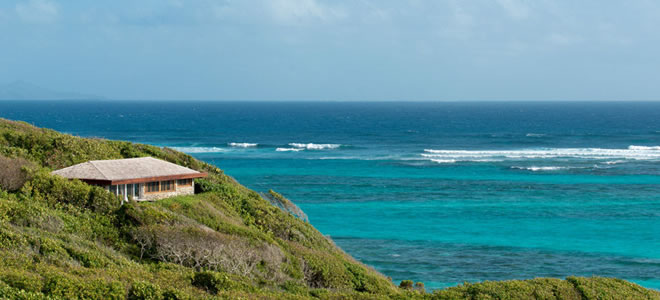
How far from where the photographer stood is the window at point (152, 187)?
23.9 meters

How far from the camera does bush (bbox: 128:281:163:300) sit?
1263cm

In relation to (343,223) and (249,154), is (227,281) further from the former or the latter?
(249,154)

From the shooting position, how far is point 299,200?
46.9m

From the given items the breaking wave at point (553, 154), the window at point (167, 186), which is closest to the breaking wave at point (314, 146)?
the breaking wave at point (553, 154)

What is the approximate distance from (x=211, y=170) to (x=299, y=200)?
15.4m

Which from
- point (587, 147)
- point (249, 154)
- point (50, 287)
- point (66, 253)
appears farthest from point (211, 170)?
point (587, 147)

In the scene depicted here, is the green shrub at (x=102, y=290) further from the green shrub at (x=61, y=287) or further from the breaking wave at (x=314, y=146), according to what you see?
the breaking wave at (x=314, y=146)

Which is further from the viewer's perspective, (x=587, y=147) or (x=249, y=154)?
(x=587, y=147)

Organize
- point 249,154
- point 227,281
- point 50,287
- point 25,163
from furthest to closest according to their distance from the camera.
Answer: point 249,154 < point 25,163 < point 227,281 < point 50,287

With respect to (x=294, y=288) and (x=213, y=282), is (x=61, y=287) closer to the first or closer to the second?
(x=213, y=282)

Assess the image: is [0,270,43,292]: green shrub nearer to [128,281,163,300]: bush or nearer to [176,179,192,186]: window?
[128,281,163,300]: bush

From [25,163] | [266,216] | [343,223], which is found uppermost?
[25,163]

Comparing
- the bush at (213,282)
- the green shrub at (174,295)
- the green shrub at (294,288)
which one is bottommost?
the green shrub at (294,288)

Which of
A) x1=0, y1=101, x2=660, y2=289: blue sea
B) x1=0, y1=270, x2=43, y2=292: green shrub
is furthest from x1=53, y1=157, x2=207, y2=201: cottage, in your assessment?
x1=0, y1=101, x2=660, y2=289: blue sea
